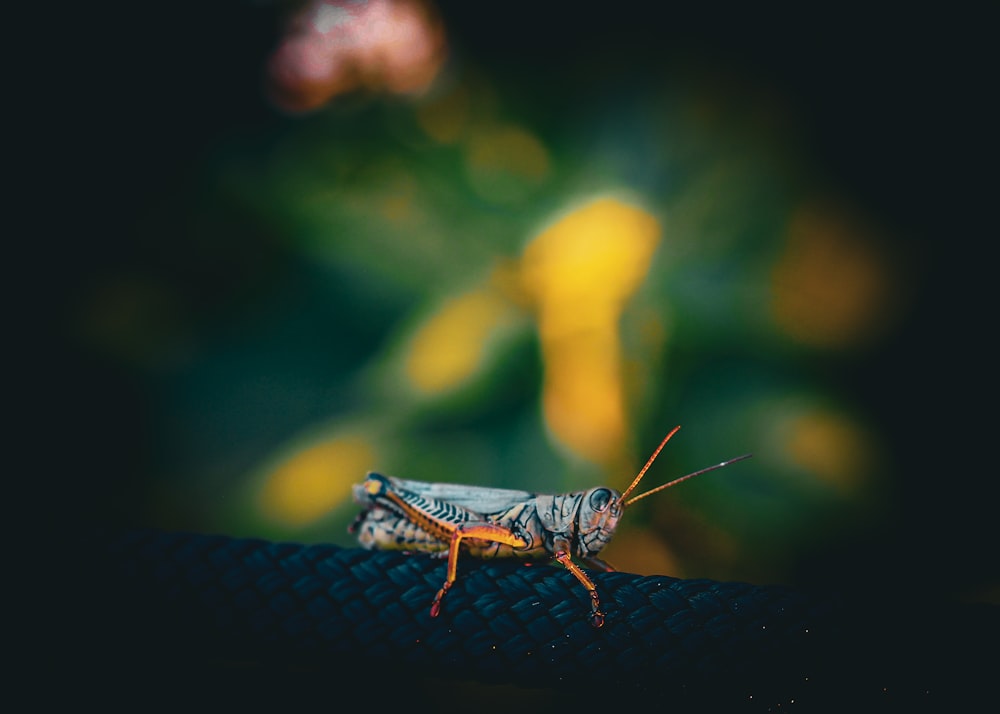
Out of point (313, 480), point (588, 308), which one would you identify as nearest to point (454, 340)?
point (588, 308)

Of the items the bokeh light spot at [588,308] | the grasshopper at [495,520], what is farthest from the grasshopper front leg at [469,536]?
the bokeh light spot at [588,308]

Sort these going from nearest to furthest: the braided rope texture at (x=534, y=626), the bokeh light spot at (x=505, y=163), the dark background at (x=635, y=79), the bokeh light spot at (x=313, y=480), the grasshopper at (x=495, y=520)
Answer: the braided rope texture at (x=534, y=626) < the grasshopper at (x=495, y=520) < the dark background at (x=635, y=79) < the bokeh light spot at (x=313, y=480) < the bokeh light spot at (x=505, y=163)

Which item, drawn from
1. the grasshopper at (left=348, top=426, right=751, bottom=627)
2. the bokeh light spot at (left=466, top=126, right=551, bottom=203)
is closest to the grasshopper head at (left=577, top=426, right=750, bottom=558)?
the grasshopper at (left=348, top=426, right=751, bottom=627)

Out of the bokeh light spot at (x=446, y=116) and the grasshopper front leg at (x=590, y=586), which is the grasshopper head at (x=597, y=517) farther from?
the bokeh light spot at (x=446, y=116)

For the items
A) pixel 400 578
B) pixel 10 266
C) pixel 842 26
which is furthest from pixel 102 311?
pixel 842 26

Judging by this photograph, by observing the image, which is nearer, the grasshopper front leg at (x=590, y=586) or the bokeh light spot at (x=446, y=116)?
the grasshopper front leg at (x=590, y=586)

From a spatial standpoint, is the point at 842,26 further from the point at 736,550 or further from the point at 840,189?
the point at 736,550

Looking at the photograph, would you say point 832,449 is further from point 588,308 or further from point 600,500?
point 600,500
